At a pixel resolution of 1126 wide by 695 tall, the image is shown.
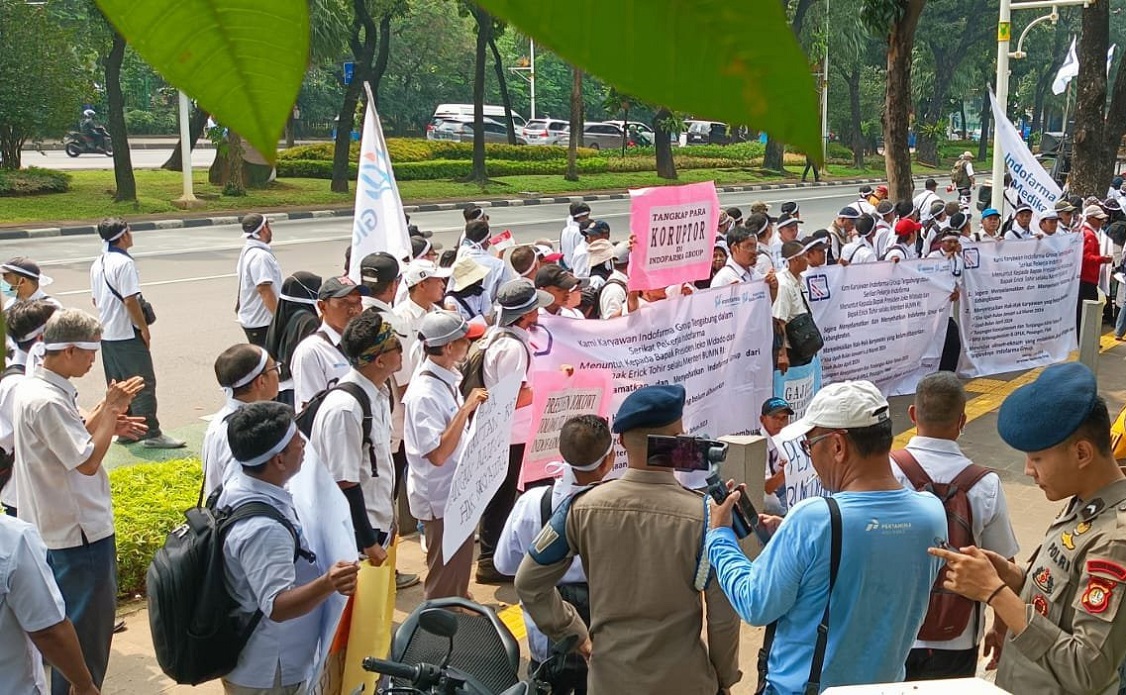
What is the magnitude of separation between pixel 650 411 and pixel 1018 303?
25.5ft

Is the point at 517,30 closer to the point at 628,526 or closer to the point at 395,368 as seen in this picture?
the point at 628,526

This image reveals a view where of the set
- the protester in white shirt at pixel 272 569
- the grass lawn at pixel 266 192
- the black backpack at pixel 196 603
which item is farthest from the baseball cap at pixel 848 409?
the black backpack at pixel 196 603

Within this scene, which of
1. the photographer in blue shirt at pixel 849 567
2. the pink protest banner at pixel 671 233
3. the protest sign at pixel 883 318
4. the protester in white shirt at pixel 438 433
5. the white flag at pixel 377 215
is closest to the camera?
the photographer in blue shirt at pixel 849 567

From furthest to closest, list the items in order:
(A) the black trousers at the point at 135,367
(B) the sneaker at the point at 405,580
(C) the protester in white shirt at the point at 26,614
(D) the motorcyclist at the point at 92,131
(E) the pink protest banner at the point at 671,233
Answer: (A) the black trousers at the point at 135,367
(E) the pink protest banner at the point at 671,233
(B) the sneaker at the point at 405,580
(C) the protester in white shirt at the point at 26,614
(D) the motorcyclist at the point at 92,131

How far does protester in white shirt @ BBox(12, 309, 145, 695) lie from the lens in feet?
13.7

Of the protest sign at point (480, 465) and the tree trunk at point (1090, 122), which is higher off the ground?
the tree trunk at point (1090, 122)

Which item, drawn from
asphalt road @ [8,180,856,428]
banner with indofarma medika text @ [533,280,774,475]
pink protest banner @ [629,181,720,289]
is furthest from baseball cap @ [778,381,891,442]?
asphalt road @ [8,180,856,428]

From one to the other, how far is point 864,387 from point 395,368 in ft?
7.24

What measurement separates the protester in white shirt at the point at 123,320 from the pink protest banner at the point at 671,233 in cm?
324

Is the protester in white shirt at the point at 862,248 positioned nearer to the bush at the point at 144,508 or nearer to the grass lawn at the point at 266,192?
the grass lawn at the point at 266,192

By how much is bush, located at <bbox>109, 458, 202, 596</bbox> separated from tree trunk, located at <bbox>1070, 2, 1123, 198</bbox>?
41.0ft

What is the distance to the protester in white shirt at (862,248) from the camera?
9898 millimetres

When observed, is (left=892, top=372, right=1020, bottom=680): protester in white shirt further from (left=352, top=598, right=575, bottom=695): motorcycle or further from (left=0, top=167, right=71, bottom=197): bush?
(left=0, top=167, right=71, bottom=197): bush

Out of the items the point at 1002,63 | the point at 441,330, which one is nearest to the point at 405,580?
the point at 441,330
